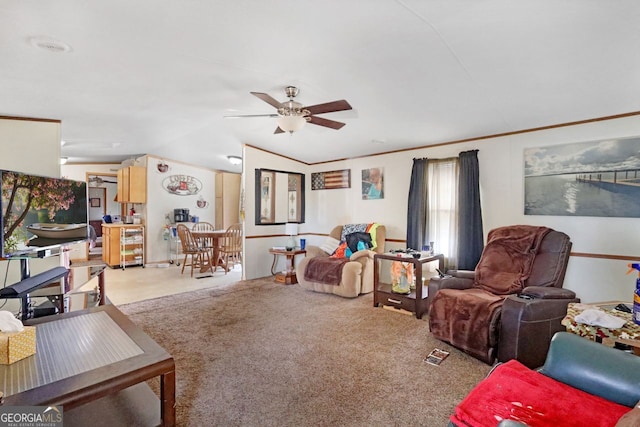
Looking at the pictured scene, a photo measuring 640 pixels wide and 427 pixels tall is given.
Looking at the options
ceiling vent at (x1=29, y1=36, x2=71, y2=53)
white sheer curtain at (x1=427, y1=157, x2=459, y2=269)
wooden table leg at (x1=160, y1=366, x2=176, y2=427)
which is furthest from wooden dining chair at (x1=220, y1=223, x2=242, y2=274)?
wooden table leg at (x1=160, y1=366, x2=176, y2=427)

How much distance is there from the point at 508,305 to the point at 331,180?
4010 mm

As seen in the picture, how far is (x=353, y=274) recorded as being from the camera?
4.33 m

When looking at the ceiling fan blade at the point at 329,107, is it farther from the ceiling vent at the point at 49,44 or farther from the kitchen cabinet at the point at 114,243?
the kitchen cabinet at the point at 114,243

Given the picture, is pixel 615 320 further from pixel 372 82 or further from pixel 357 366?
pixel 372 82

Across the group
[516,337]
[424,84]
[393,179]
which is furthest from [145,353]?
[393,179]

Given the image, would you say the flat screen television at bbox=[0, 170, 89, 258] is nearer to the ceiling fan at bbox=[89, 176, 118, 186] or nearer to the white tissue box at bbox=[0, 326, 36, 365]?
the white tissue box at bbox=[0, 326, 36, 365]

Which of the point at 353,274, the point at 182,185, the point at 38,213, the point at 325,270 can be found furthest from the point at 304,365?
the point at 182,185

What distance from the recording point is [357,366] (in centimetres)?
247

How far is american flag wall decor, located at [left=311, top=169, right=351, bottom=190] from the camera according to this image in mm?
5750

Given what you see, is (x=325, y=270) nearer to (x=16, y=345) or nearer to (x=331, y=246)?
(x=331, y=246)

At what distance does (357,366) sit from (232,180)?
6.71 metres

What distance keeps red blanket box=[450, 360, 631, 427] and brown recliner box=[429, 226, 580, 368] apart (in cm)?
95

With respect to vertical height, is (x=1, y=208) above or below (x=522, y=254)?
A: above

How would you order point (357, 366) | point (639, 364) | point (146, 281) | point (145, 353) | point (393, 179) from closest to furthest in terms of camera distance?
point (639, 364) → point (145, 353) → point (357, 366) → point (393, 179) → point (146, 281)
